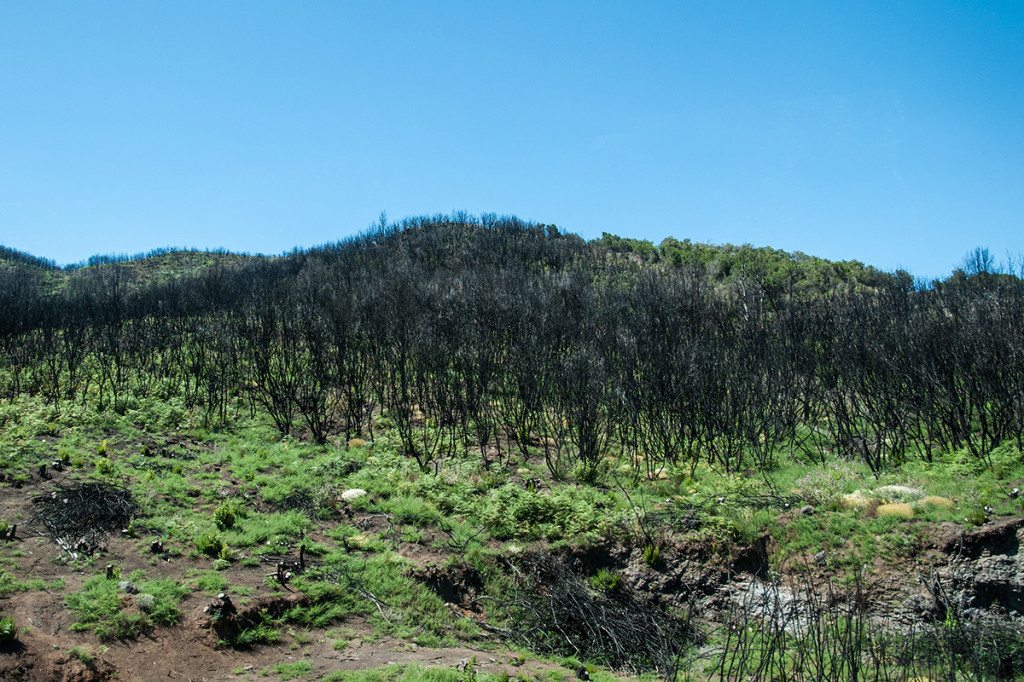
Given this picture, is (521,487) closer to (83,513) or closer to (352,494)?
(352,494)

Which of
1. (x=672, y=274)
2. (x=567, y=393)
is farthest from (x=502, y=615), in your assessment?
(x=672, y=274)

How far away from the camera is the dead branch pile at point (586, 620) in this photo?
27.6 feet

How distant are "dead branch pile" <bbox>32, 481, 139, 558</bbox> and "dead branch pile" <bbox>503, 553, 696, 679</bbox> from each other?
647 centimetres

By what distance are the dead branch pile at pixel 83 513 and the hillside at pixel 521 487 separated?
61 millimetres

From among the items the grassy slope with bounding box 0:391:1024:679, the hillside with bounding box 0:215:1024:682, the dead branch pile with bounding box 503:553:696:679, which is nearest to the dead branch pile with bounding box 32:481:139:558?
the hillside with bounding box 0:215:1024:682

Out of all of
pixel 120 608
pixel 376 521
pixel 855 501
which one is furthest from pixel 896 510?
pixel 120 608

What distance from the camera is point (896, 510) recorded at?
9945 millimetres

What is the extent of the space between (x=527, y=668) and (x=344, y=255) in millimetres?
43708

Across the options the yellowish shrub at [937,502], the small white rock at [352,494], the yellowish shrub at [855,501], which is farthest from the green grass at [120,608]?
the yellowish shrub at [937,502]

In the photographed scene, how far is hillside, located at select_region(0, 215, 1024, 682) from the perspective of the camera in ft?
24.7

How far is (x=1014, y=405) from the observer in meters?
14.8

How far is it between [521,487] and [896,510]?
7149mm

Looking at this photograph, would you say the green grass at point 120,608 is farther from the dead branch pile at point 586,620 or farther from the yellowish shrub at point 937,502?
the yellowish shrub at point 937,502

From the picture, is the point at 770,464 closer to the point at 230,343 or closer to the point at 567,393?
the point at 567,393
